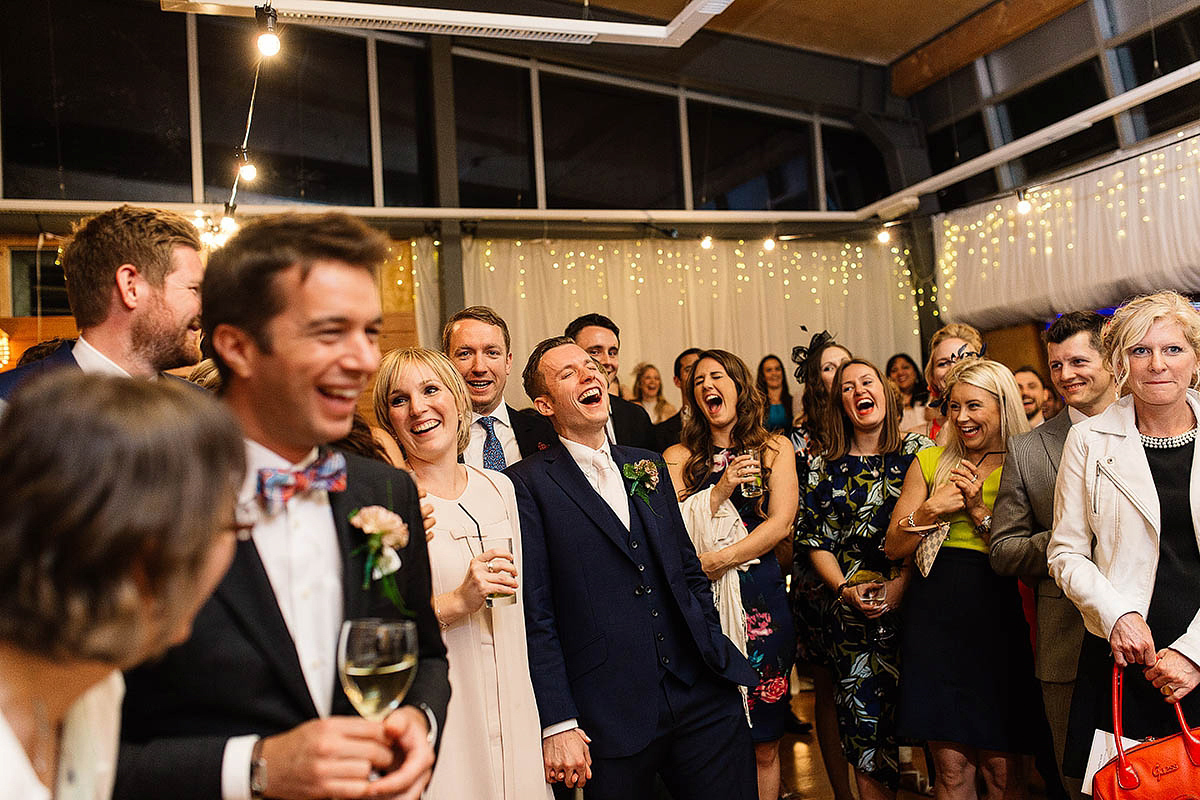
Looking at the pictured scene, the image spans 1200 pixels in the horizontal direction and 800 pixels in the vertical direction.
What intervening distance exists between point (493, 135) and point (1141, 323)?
6844 millimetres

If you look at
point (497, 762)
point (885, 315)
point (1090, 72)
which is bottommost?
point (497, 762)

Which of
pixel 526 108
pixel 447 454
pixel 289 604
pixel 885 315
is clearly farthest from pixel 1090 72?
pixel 289 604

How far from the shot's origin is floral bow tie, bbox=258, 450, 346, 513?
1472mm

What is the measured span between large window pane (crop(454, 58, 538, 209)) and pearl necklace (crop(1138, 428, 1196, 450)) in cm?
664

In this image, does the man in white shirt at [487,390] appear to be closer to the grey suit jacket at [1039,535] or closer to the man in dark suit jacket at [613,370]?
the man in dark suit jacket at [613,370]

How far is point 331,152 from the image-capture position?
8.55 metres

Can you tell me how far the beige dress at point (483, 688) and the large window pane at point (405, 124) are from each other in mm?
6509

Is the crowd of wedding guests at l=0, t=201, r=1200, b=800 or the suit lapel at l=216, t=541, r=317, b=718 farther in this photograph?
the suit lapel at l=216, t=541, r=317, b=718

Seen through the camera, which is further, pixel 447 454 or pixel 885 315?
pixel 885 315

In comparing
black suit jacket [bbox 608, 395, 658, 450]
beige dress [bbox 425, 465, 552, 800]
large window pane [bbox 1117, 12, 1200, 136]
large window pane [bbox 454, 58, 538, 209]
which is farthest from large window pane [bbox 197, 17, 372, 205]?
beige dress [bbox 425, 465, 552, 800]

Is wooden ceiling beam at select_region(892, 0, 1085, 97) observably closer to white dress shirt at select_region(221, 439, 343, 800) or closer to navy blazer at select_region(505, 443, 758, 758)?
navy blazer at select_region(505, 443, 758, 758)

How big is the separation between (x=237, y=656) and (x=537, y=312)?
7.35 metres

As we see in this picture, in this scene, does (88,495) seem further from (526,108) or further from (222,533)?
(526,108)

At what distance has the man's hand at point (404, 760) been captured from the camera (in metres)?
1.35
